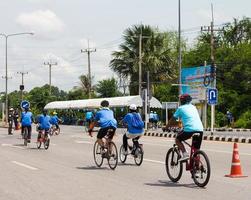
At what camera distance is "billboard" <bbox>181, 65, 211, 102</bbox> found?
48.8m

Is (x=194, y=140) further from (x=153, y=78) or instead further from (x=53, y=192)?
(x=153, y=78)

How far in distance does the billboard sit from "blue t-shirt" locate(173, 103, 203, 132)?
36670mm

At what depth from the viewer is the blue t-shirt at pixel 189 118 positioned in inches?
439

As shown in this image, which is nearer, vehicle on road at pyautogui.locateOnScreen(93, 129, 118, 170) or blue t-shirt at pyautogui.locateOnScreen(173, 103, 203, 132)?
blue t-shirt at pyautogui.locateOnScreen(173, 103, 203, 132)

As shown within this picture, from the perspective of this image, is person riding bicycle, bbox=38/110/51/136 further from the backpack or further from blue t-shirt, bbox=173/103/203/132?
blue t-shirt, bbox=173/103/203/132

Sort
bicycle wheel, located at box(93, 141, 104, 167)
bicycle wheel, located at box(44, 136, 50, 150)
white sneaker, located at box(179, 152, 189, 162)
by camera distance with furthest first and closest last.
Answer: bicycle wheel, located at box(44, 136, 50, 150) < bicycle wheel, located at box(93, 141, 104, 167) < white sneaker, located at box(179, 152, 189, 162)

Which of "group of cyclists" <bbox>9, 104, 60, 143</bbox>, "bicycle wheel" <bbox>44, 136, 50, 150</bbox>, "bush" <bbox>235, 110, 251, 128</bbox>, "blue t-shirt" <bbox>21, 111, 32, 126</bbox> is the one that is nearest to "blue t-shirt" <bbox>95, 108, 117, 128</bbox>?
"group of cyclists" <bbox>9, 104, 60, 143</bbox>

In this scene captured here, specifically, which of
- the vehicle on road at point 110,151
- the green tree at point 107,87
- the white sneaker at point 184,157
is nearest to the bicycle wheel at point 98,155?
the vehicle on road at point 110,151

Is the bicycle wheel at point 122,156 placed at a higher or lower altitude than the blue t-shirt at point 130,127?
lower

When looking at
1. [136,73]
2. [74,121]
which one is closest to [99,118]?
[136,73]

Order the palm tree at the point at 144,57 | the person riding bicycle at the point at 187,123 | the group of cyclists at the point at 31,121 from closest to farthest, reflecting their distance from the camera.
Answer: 1. the person riding bicycle at the point at 187,123
2. the group of cyclists at the point at 31,121
3. the palm tree at the point at 144,57

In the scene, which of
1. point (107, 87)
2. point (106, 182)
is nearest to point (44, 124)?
point (106, 182)

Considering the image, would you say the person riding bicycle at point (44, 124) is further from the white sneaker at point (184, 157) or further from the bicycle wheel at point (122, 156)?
the white sneaker at point (184, 157)

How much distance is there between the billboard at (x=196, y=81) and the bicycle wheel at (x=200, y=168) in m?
37.1
